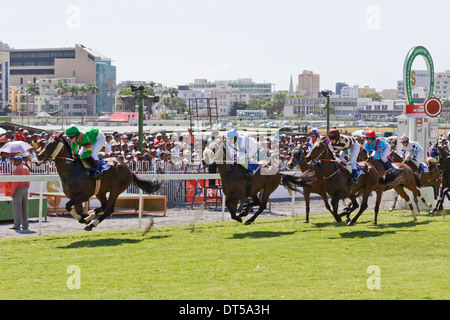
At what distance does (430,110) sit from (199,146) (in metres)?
7.39

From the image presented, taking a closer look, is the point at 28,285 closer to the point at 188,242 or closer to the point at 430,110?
the point at 188,242

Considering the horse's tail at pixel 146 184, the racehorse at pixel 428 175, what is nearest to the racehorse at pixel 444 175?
the racehorse at pixel 428 175

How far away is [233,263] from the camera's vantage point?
8.30 m

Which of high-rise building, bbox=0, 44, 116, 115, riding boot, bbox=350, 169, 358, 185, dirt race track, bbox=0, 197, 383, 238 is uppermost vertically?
high-rise building, bbox=0, 44, 116, 115

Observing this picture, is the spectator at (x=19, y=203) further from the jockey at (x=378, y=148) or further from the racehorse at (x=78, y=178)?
the jockey at (x=378, y=148)

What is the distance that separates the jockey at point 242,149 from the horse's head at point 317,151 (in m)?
1.04

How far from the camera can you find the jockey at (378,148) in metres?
14.3

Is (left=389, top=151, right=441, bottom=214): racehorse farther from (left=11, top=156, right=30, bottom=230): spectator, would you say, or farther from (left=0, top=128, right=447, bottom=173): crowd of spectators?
(left=11, top=156, right=30, bottom=230): spectator

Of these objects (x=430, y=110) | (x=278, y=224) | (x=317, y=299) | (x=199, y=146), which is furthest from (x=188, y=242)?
(x=199, y=146)

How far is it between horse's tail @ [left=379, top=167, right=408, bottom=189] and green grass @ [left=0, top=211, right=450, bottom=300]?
1.29 metres

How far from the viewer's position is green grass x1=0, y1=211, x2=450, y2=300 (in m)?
6.70

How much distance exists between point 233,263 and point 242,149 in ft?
12.9

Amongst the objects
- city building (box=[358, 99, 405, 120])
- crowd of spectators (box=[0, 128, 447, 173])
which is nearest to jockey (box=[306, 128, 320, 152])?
crowd of spectators (box=[0, 128, 447, 173])
